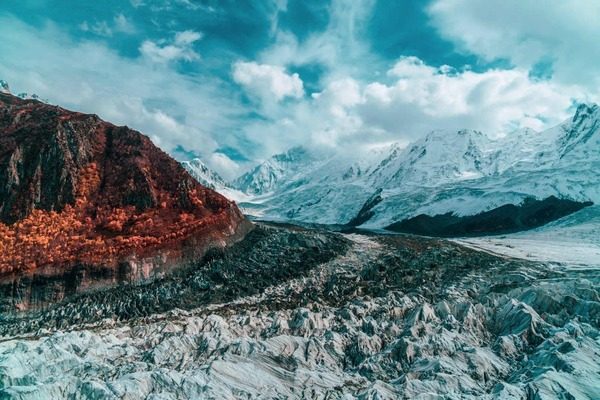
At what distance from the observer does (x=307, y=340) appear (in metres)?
38.3

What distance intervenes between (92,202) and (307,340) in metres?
48.3

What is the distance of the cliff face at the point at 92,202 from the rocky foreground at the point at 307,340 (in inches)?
233

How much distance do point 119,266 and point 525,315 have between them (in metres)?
48.5

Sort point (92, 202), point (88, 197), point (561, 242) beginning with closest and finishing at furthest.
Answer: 1. point (92, 202)
2. point (88, 197)
3. point (561, 242)

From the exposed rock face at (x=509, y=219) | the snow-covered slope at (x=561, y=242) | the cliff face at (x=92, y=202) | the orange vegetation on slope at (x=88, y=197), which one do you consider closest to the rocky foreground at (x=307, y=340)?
the cliff face at (x=92, y=202)

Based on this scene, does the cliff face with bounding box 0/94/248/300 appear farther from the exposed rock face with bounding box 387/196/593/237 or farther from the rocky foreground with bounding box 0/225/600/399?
the exposed rock face with bounding box 387/196/593/237

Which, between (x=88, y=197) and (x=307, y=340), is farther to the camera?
(x=88, y=197)

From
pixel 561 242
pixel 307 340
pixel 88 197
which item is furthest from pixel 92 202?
pixel 561 242

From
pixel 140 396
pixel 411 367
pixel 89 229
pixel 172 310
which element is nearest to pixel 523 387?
pixel 411 367

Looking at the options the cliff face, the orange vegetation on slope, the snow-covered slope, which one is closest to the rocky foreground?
the cliff face

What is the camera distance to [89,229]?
6575 centimetres

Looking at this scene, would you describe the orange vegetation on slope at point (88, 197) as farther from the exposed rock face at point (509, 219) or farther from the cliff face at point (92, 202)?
the exposed rock face at point (509, 219)

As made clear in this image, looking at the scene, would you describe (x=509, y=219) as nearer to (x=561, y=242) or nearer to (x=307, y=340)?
(x=561, y=242)

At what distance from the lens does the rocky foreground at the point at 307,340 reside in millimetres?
30477
